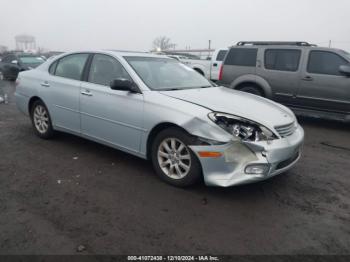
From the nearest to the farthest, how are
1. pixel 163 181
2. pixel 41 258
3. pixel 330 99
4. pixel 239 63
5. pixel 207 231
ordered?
1. pixel 41 258
2. pixel 207 231
3. pixel 163 181
4. pixel 330 99
5. pixel 239 63

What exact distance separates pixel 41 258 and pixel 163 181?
170cm

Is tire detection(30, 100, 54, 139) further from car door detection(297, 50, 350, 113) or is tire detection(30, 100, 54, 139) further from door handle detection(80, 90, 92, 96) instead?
car door detection(297, 50, 350, 113)

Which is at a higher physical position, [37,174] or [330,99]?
[330,99]

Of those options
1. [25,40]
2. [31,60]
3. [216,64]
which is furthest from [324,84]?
[25,40]

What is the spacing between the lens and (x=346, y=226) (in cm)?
305

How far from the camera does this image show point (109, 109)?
168 inches

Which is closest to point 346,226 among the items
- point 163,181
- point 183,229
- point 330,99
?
point 183,229

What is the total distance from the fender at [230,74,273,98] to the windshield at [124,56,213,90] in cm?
317

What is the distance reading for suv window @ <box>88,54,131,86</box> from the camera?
4.37 metres

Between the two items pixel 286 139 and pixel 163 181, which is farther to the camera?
pixel 163 181

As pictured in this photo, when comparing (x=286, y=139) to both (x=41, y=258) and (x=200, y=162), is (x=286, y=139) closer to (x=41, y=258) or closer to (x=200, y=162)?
(x=200, y=162)

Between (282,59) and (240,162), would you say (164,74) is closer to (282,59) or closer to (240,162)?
(240,162)

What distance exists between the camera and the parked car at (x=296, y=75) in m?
6.89

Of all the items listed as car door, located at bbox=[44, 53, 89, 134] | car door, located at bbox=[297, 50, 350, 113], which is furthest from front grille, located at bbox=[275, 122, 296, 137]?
car door, located at bbox=[297, 50, 350, 113]
